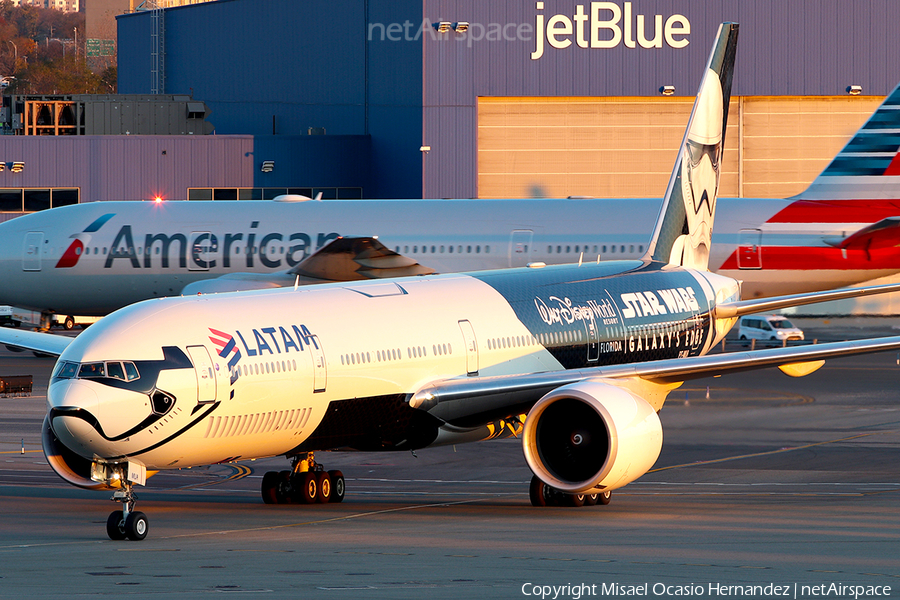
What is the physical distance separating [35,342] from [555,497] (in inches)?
392

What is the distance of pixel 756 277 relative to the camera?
4509 centimetres

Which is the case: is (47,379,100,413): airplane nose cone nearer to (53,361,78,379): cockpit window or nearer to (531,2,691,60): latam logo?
(53,361,78,379): cockpit window

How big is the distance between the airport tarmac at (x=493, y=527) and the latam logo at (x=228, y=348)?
226 centimetres

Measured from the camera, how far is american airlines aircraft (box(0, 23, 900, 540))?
58.4ft

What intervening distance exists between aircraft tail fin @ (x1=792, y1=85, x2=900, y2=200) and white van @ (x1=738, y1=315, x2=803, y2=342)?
8.03 meters

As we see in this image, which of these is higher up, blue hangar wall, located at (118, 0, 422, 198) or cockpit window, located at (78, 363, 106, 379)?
blue hangar wall, located at (118, 0, 422, 198)

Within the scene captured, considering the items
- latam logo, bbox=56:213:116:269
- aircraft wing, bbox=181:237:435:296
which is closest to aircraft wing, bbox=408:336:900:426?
aircraft wing, bbox=181:237:435:296

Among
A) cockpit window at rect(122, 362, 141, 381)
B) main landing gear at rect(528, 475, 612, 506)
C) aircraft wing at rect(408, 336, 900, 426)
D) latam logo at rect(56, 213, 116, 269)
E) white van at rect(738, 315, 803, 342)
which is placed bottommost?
Answer: white van at rect(738, 315, 803, 342)

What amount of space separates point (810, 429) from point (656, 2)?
37.1 meters

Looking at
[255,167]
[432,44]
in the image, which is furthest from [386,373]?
[255,167]

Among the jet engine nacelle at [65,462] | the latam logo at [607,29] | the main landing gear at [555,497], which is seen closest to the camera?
the jet engine nacelle at [65,462]

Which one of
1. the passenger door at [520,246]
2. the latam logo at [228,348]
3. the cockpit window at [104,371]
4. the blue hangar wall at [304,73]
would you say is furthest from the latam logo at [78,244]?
the cockpit window at [104,371]

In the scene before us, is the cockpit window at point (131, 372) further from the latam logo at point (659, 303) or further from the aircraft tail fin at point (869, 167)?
the aircraft tail fin at point (869, 167)

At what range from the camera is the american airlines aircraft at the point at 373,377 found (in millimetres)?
17812
